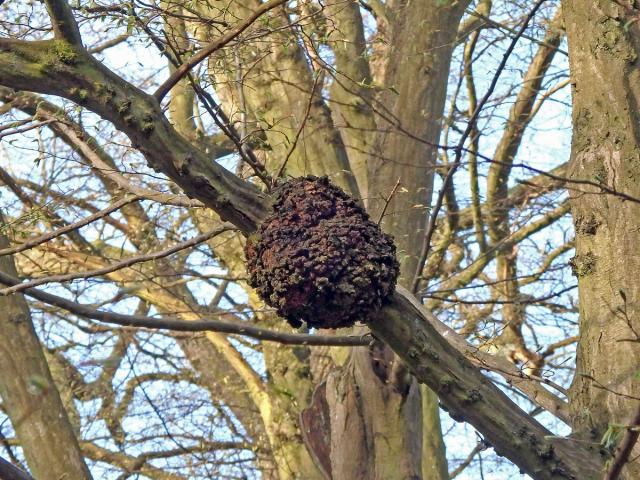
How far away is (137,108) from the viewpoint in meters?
2.74

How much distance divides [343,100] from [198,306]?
2059 mm

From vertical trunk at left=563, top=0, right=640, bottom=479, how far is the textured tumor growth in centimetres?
97

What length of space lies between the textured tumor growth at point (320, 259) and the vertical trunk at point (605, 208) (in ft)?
3.20

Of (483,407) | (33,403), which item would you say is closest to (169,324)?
(483,407)

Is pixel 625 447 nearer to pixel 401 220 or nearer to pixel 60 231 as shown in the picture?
pixel 60 231

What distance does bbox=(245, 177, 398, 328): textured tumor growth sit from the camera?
2.66 meters

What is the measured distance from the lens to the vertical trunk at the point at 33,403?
428 centimetres

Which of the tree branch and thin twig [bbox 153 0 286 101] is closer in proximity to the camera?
the tree branch

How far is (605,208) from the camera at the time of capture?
3.45 metres

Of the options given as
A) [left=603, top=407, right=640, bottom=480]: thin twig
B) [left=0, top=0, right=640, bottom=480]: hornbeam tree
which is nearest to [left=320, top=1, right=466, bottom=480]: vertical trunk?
[left=0, top=0, right=640, bottom=480]: hornbeam tree

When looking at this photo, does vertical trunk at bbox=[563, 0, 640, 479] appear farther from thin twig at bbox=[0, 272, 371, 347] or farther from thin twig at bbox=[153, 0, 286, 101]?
thin twig at bbox=[153, 0, 286, 101]

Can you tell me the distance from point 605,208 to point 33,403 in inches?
111

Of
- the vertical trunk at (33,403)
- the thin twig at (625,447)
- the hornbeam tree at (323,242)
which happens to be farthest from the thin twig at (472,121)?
the vertical trunk at (33,403)

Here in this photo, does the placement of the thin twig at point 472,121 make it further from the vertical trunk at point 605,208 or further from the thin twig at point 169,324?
the thin twig at point 169,324
